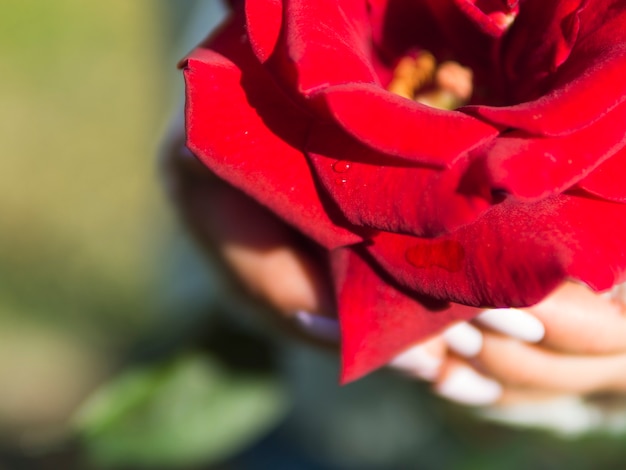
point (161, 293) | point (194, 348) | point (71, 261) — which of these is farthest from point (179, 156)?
point (71, 261)

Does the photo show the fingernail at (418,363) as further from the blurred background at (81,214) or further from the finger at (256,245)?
the blurred background at (81,214)

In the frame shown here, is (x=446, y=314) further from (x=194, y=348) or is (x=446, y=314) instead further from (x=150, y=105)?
(x=150, y=105)

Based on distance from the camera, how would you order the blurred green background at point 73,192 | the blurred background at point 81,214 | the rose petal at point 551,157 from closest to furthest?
the rose petal at point 551,157 → the blurred background at point 81,214 → the blurred green background at point 73,192

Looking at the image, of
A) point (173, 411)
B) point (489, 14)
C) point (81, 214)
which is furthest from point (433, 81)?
point (81, 214)

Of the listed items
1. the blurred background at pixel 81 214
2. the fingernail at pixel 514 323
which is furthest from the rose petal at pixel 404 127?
the blurred background at pixel 81 214

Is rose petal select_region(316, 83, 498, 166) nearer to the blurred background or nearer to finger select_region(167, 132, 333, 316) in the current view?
finger select_region(167, 132, 333, 316)
